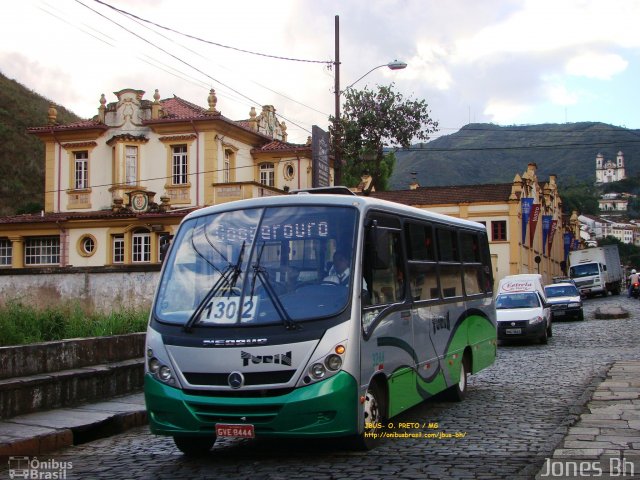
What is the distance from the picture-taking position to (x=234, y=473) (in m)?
7.58

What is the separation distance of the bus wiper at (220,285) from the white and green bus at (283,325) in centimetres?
1

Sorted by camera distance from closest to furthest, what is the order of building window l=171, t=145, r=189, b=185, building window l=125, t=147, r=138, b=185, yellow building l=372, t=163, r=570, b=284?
building window l=171, t=145, r=189, b=185 → building window l=125, t=147, r=138, b=185 → yellow building l=372, t=163, r=570, b=284

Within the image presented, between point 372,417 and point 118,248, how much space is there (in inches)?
1239

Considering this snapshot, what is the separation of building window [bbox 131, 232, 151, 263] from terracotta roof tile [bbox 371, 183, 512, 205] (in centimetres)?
2087

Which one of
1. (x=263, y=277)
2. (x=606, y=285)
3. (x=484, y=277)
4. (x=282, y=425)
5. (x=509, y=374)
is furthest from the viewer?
(x=606, y=285)

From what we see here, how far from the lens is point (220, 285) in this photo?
822 cm

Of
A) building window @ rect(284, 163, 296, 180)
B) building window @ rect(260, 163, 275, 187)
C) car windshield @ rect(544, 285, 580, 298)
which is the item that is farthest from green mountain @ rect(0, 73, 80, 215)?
car windshield @ rect(544, 285, 580, 298)

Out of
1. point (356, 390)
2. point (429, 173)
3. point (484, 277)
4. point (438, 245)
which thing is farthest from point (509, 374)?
point (429, 173)

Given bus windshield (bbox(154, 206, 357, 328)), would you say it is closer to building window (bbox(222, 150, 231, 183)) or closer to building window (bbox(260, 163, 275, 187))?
building window (bbox(222, 150, 231, 183))

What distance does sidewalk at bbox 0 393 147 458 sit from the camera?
348 inches

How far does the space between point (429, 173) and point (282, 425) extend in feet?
629

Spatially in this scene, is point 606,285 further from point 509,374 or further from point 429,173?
point 429,173

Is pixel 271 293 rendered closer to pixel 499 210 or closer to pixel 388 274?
pixel 388 274

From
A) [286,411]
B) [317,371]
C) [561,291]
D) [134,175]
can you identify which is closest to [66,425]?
[286,411]
